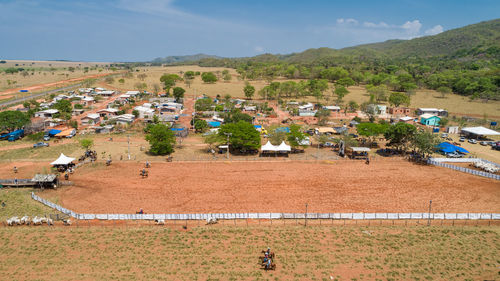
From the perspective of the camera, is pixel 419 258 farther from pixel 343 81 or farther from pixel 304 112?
pixel 343 81

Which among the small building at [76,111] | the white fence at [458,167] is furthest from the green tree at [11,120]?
the white fence at [458,167]

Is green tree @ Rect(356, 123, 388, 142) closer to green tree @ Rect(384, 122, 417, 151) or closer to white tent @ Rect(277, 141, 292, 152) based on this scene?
green tree @ Rect(384, 122, 417, 151)

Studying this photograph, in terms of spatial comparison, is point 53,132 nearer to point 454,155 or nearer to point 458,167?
point 458,167

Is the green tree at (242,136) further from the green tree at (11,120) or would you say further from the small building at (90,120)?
the green tree at (11,120)

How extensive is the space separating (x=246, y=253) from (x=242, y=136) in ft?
83.5

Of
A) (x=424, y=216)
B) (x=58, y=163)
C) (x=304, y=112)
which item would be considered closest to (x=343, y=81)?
(x=304, y=112)

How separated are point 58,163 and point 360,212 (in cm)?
3948

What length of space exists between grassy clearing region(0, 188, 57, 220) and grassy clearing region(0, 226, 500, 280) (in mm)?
2918

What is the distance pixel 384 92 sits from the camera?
99250 mm

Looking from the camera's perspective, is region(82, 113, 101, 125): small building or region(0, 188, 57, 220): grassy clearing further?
region(82, 113, 101, 125): small building

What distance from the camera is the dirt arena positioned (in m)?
31.0

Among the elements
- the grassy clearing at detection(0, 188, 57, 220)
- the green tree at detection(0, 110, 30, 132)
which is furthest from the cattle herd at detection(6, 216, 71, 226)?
the green tree at detection(0, 110, 30, 132)

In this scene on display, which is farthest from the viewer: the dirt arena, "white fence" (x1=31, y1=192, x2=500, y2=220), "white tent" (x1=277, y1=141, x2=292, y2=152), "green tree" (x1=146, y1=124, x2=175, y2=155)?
"white tent" (x1=277, y1=141, x2=292, y2=152)

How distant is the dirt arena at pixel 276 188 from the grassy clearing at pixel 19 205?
1876 mm
